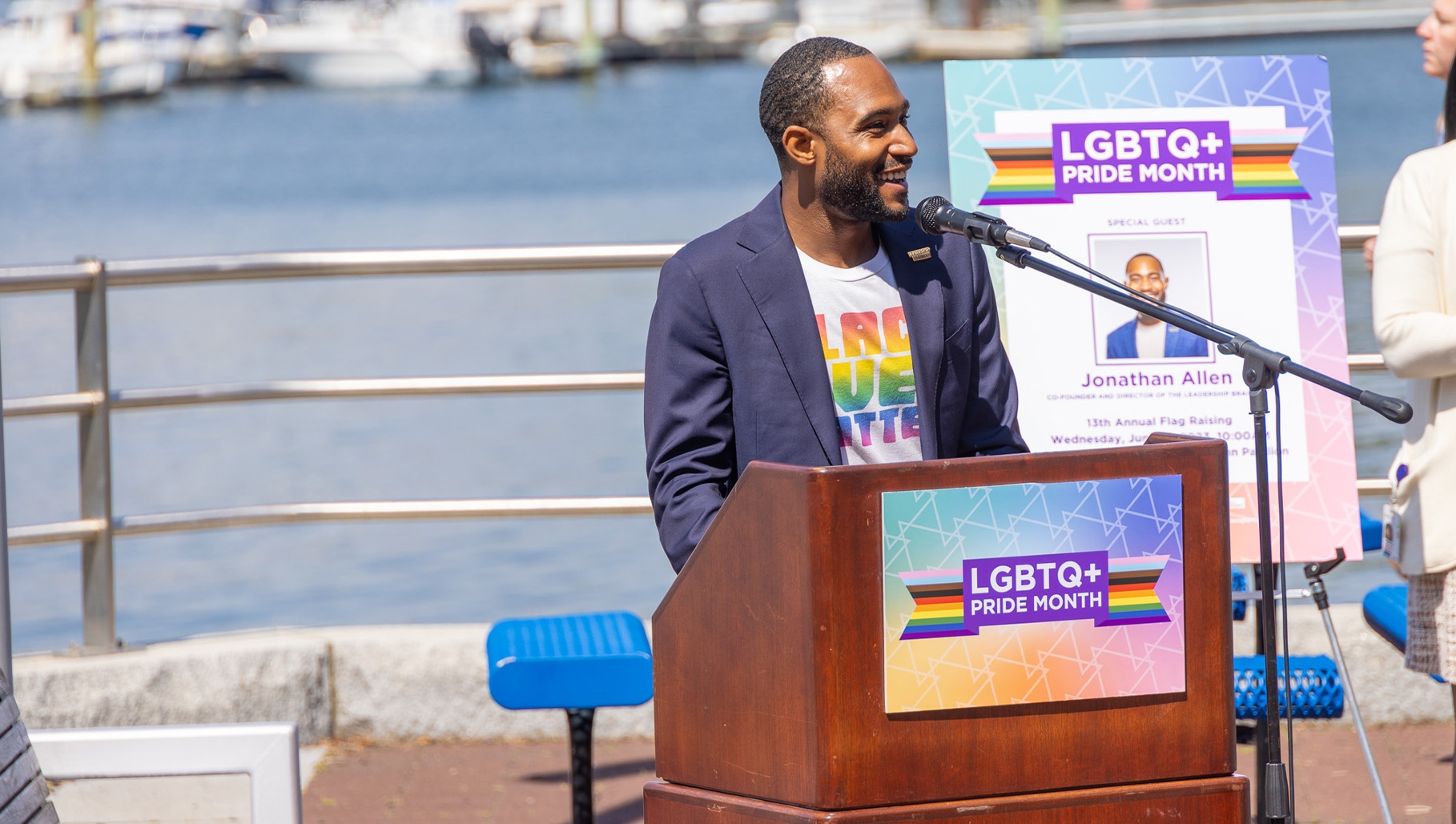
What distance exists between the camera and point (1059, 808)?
6.57ft

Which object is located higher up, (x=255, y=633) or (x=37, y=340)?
(x=37, y=340)

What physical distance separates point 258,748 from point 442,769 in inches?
98.4

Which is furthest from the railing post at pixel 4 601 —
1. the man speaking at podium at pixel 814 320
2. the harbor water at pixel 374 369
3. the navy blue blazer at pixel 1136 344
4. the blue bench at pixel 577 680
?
the harbor water at pixel 374 369

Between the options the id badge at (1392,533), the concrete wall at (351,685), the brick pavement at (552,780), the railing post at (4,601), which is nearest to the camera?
the railing post at (4,601)

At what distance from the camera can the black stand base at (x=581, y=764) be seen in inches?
139

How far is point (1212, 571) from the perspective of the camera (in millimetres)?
2064

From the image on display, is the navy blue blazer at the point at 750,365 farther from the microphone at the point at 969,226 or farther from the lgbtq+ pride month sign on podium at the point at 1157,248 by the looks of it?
the lgbtq+ pride month sign on podium at the point at 1157,248

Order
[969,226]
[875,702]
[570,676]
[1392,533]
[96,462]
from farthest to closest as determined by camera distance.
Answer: [96,462]
[570,676]
[1392,533]
[969,226]
[875,702]

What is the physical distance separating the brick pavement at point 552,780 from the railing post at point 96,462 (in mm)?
781

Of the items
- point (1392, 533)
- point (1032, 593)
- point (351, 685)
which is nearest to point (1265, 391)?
point (1032, 593)

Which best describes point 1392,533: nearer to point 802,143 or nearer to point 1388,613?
point 1388,613

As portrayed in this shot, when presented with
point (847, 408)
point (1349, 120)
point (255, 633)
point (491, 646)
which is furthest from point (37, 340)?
point (1349, 120)

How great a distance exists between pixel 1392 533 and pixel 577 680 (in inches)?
65.4

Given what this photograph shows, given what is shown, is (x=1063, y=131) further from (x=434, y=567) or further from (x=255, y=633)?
(x=434, y=567)
